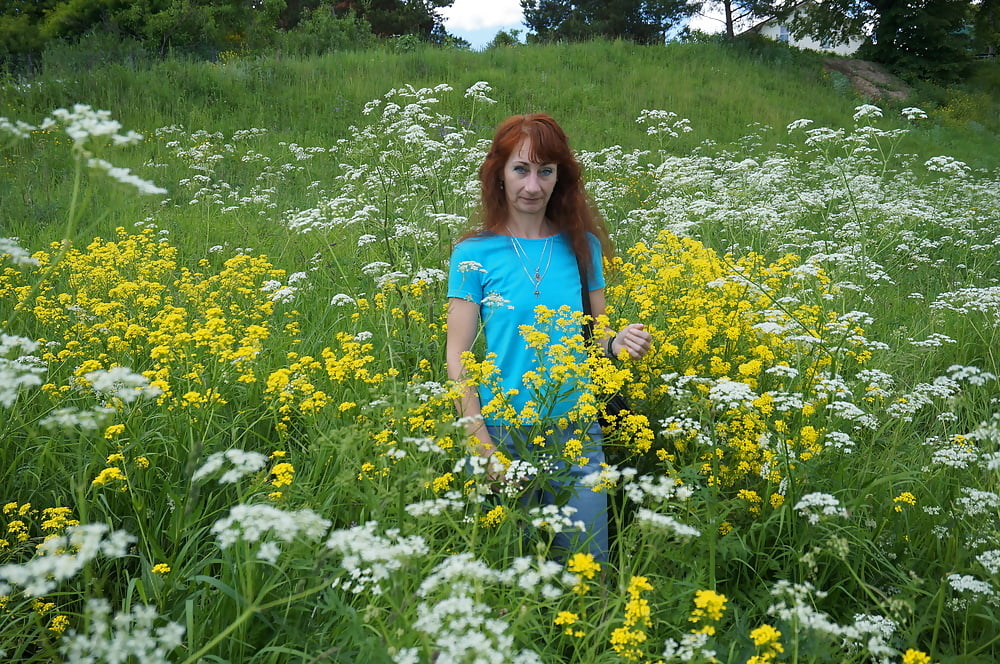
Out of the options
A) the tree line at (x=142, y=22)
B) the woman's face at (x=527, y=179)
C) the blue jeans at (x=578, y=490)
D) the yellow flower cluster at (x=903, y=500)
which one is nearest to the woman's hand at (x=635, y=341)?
the blue jeans at (x=578, y=490)

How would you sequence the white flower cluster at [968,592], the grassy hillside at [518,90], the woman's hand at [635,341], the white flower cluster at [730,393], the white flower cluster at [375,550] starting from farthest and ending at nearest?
the grassy hillside at [518,90] → the woman's hand at [635,341] → the white flower cluster at [730,393] → the white flower cluster at [968,592] → the white flower cluster at [375,550]

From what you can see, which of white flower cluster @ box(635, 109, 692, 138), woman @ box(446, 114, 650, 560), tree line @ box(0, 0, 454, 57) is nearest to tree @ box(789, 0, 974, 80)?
white flower cluster @ box(635, 109, 692, 138)

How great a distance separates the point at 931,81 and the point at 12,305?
27.5 meters

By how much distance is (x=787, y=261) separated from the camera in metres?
4.05

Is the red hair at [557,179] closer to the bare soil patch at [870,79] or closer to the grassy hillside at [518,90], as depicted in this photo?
the grassy hillside at [518,90]

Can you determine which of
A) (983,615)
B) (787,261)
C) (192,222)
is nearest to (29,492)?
(983,615)

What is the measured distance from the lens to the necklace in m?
3.25

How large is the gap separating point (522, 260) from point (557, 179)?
53 centimetres

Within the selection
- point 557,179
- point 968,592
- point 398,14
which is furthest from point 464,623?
point 398,14

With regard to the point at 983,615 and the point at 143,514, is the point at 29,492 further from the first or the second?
the point at 983,615

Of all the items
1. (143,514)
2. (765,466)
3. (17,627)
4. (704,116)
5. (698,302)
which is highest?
(704,116)

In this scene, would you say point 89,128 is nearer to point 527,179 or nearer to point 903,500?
point 527,179

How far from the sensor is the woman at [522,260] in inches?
119

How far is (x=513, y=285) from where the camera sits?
3209 millimetres
